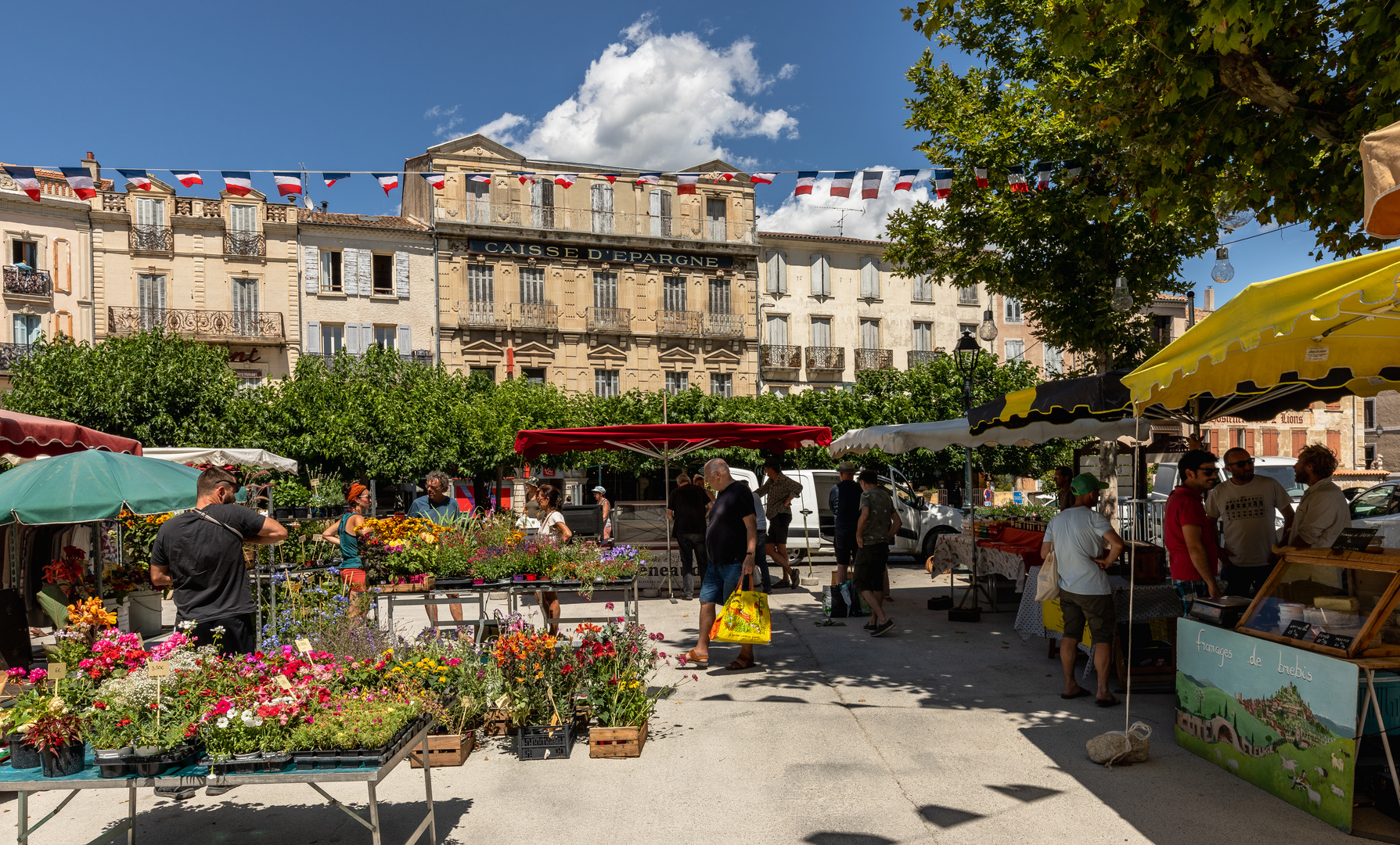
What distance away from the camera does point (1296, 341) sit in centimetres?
580

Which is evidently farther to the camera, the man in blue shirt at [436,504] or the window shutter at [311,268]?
the window shutter at [311,268]

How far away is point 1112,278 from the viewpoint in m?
11.8

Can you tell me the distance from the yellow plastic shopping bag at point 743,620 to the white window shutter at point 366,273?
27.7 m

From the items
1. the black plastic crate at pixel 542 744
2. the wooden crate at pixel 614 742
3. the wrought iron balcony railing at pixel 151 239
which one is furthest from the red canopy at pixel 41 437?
the wrought iron balcony railing at pixel 151 239

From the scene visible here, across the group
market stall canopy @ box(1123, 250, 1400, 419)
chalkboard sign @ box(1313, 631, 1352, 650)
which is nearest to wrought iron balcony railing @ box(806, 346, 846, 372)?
market stall canopy @ box(1123, 250, 1400, 419)

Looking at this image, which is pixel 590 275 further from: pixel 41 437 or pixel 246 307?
pixel 41 437

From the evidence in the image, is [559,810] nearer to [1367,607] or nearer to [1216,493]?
[1367,607]

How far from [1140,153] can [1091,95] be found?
747mm

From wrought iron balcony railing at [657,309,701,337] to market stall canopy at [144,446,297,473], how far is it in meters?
18.1

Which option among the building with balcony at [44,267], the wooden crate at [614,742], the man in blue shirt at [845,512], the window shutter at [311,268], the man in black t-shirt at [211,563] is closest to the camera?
the man in black t-shirt at [211,563]

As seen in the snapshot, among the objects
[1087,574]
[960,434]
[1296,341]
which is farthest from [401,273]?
[1296,341]

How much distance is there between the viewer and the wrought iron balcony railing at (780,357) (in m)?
35.3

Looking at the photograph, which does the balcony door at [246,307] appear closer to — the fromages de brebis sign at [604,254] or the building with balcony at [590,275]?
the building with balcony at [590,275]

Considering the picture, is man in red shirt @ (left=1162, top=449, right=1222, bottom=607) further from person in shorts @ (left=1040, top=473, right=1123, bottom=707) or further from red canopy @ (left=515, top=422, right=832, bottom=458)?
red canopy @ (left=515, top=422, right=832, bottom=458)
